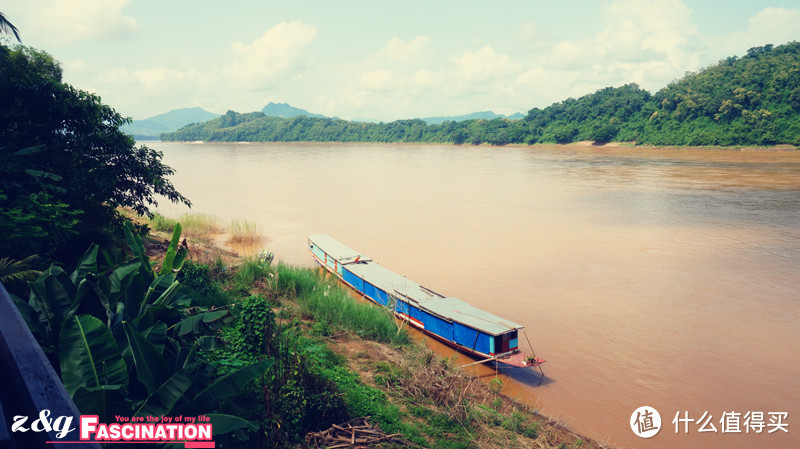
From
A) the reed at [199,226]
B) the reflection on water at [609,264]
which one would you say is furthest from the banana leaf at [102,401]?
Result: the reed at [199,226]

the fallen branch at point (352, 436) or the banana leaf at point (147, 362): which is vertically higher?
the banana leaf at point (147, 362)

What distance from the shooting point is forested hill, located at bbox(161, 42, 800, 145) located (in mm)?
57656

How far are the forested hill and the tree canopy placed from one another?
225 feet

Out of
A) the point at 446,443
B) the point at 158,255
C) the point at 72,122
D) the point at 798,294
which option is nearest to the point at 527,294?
the point at 798,294

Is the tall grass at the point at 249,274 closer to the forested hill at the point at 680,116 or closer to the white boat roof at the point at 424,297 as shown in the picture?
the white boat roof at the point at 424,297

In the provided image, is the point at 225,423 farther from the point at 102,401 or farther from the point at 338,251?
the point at 338,251

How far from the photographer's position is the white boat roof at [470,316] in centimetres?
995

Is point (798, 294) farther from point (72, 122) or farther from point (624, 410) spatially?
point (72, 122)

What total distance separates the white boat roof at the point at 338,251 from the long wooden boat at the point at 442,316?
17 centimetres

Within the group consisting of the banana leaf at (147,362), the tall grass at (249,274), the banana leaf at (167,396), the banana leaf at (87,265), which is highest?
the banana leaf at (87,265)

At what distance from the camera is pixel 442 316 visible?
10602mm

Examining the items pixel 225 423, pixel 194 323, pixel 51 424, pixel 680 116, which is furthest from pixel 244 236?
pixel 680 116

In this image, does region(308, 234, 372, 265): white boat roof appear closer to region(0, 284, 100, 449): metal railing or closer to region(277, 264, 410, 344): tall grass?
region(277, 264, 410, 344): tall grass

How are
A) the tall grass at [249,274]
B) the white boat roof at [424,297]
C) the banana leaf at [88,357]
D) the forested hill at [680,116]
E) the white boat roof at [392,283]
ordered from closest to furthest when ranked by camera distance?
1. the banana leaf at [88,357]
2. the white boat roof at [424,297]
3. the tall grass at [249,274]
4. the white boat roof at [392,283]
5. the forested hill at [680,116]
